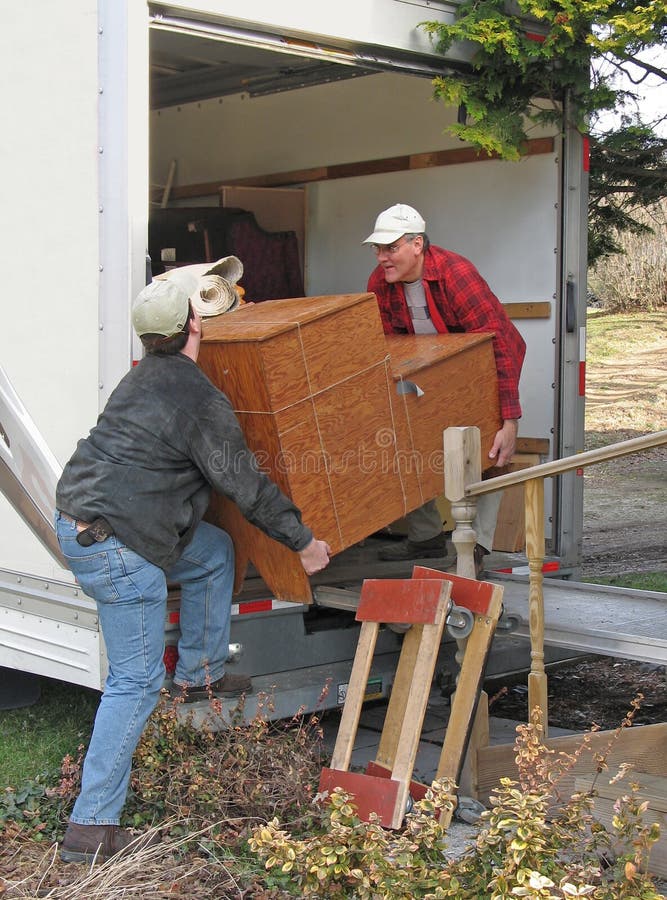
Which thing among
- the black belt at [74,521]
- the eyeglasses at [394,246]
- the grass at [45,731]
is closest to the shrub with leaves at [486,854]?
the black belt at [74,521]

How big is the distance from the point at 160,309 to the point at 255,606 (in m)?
1.27

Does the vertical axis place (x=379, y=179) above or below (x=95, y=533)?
above

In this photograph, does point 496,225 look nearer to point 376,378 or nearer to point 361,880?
point 376,378

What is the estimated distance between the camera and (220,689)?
4.42 metres

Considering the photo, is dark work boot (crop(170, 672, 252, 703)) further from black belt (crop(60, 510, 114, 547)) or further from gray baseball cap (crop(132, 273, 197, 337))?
gray baseball cap (crop(132, 273, 197, 337))

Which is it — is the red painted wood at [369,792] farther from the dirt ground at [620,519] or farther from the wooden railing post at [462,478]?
the dirt ground at [620,519]

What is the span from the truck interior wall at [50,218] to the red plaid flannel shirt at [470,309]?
1616 mm

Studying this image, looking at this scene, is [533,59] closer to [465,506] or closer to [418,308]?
Result: [418,308]

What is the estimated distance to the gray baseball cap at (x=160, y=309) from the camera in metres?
3.88

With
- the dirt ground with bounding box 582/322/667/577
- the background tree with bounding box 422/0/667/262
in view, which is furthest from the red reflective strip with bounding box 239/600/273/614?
the dirt ground with bounding box 582/322/667/577

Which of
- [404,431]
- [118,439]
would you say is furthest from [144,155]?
[404,431]

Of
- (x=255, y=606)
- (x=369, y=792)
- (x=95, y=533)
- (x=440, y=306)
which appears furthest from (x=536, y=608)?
(x=440, y=306)

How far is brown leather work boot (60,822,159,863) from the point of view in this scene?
3805mm

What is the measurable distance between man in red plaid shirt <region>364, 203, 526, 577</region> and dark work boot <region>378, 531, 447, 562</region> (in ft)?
0.12
